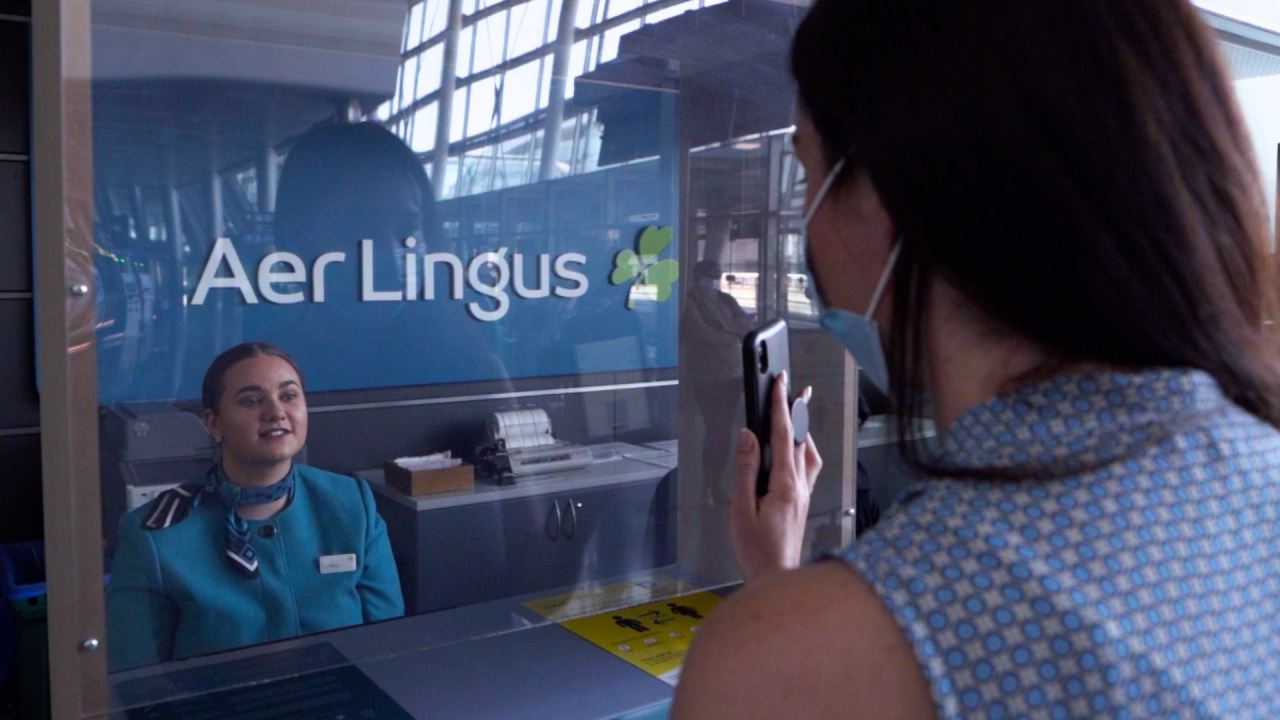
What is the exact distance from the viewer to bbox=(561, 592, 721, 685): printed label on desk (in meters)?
1.82

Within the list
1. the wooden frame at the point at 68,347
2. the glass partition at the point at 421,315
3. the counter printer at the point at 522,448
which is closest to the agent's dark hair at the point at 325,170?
the glass partition at the point at 421,315

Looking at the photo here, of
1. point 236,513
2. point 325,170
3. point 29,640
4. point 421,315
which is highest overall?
point 325,170

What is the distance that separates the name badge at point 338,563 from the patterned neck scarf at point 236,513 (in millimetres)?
113

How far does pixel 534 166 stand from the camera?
2000mm

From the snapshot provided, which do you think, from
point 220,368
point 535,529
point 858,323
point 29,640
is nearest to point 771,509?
point 858,323

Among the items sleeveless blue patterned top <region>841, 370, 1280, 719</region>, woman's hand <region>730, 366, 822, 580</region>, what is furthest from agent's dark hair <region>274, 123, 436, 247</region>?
sleeveless blue patterned top <region>841, 370, 1280, 719</region>

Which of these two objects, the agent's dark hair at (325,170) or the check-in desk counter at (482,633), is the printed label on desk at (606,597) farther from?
the agent's dark hair at (325,170)

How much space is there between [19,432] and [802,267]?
3496mm

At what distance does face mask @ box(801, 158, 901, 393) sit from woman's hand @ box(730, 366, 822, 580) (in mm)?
341

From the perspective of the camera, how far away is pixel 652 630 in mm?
1965

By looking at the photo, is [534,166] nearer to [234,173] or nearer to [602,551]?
[234,173]

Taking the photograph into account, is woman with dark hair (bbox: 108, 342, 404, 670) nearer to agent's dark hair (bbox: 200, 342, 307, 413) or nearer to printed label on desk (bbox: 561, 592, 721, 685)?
agent's dark hair (bbox: 200, 342, 307, 413)

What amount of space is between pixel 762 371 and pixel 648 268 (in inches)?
21.8

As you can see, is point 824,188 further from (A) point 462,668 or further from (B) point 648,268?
(B) point 648,268
